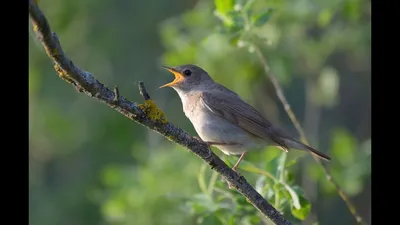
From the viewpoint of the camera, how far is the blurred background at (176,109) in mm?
7020

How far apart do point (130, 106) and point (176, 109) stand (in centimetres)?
802

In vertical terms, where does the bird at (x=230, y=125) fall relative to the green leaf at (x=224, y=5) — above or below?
below

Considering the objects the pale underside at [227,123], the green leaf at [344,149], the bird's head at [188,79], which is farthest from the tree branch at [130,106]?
the green leaf at [344,149]

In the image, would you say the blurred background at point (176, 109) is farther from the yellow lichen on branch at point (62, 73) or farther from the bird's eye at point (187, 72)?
the yellow lichen on branch at point (62, 73)

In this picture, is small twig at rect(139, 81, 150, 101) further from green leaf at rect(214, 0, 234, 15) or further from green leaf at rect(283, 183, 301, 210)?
green leaf at rect(214, 0, 234, 15)

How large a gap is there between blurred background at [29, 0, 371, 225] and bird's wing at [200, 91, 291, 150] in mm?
269

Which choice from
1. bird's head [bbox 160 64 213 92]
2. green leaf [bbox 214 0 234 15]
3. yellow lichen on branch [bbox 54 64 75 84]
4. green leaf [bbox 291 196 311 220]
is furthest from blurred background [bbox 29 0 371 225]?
yellow lichen on branch [bbox 54 64 75 84]

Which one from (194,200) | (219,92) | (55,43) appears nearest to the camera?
(55,43)

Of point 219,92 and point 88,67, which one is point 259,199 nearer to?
point 219,92

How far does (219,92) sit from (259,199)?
2.07m

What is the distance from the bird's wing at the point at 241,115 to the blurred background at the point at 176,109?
0.27 m

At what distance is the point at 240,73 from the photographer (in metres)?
8.15
